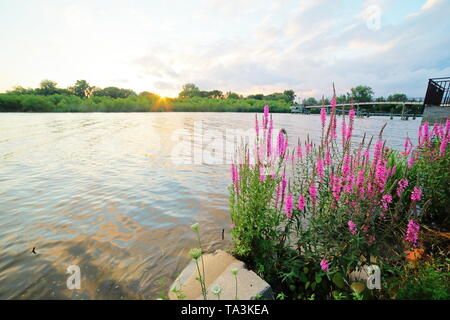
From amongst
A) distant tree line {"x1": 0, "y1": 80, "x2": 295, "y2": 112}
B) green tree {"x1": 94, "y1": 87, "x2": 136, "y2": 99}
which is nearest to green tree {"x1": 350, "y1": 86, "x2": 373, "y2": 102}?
distant tree line {"x1": 0, "y1": 80, "x2": 295, "y2": 112}

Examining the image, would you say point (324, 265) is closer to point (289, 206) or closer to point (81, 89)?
point (289, 206)

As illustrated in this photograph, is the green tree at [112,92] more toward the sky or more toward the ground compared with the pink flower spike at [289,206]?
more toward the sky

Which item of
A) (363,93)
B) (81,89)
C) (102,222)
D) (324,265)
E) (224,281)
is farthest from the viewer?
(363,93)

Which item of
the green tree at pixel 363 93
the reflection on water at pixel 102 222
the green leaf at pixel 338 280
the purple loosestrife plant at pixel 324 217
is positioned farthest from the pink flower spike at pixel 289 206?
the green tree at pixel 363 93

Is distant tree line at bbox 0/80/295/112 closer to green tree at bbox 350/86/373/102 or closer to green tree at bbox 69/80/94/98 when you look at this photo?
green tree at bbox 69/80/94/98

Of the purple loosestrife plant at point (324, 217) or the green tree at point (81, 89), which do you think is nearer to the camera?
the purple loosestrife plant at point (324, 217)

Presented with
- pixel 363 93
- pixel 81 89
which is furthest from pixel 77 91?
pixel 363 93

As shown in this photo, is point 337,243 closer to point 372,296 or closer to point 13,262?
point 372,296

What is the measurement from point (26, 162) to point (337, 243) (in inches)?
532
